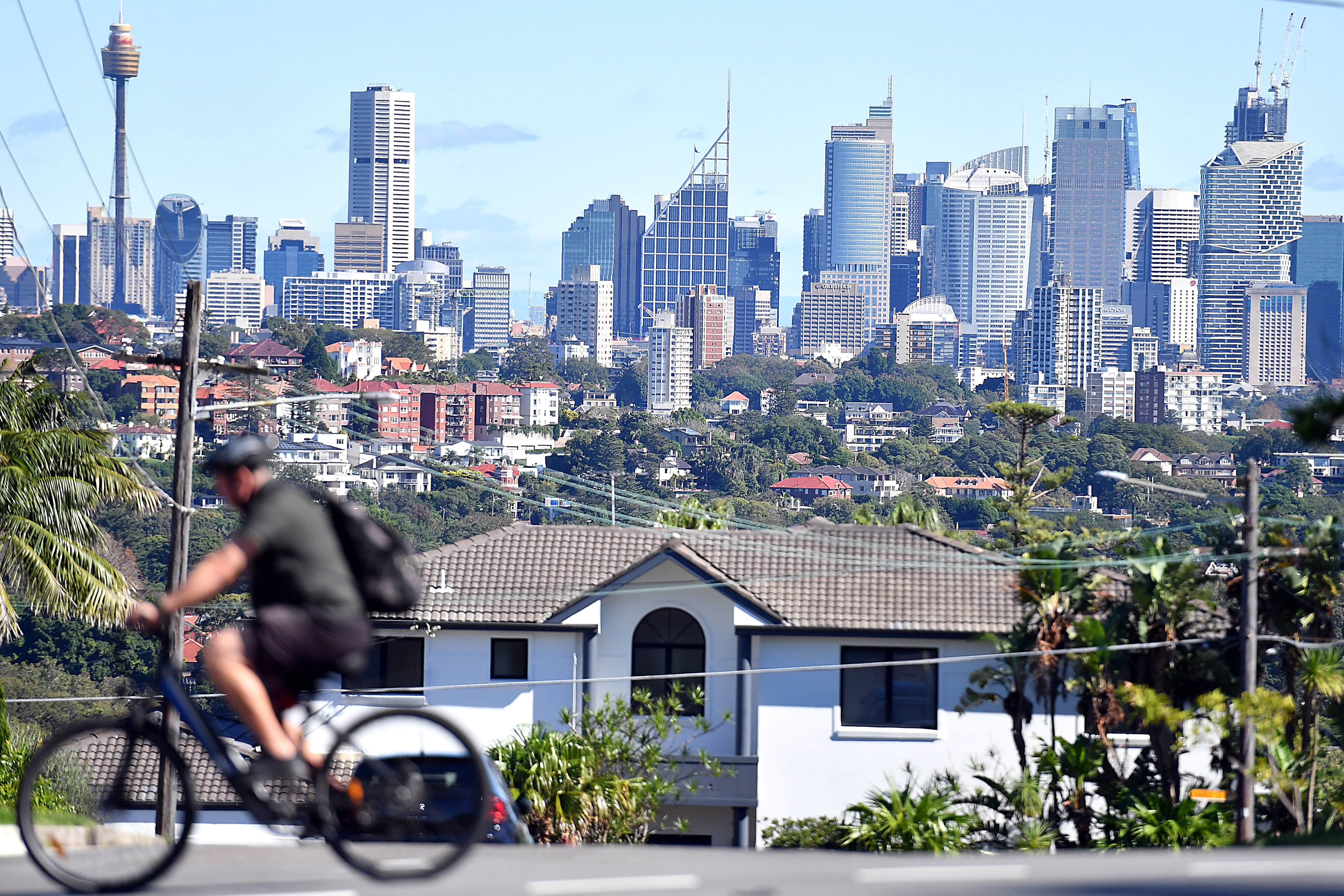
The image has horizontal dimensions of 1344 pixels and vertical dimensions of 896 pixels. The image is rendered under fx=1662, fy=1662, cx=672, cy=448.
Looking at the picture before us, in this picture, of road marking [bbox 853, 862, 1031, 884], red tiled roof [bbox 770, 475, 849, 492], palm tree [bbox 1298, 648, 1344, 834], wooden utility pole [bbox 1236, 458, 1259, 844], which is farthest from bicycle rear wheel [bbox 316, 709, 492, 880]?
red tiled roof [bbox 770, 475, 849, 492]

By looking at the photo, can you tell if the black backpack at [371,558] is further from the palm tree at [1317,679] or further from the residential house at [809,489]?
the residential house at [809,489]

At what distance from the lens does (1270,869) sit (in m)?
6.64

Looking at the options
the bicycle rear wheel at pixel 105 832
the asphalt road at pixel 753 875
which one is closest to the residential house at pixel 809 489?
the asphalt road at pixel 753 875

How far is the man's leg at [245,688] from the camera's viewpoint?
19.0 ft

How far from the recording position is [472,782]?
238 inches

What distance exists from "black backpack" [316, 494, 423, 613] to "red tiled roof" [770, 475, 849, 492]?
620ft

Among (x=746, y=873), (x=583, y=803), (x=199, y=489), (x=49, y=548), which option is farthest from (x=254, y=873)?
(x=199, y=489)

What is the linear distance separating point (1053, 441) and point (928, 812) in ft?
542

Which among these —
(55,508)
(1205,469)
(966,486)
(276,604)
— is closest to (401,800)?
(276,604)

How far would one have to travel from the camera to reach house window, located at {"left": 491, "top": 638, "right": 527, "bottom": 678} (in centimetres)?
2189

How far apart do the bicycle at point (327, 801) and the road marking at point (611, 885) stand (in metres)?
0.35

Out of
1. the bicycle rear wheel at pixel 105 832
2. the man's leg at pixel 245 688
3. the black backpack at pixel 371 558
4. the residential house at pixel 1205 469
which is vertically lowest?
the bicycle rear wheel at pixel 105 832

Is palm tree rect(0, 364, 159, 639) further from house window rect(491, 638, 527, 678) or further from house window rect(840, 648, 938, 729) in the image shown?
house window rect(840, 648, 938, 729)

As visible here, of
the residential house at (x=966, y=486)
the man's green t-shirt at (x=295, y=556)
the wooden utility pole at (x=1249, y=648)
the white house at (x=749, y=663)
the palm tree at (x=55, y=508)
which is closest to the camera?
the man's green t-shirt at (x=295, y=556)
